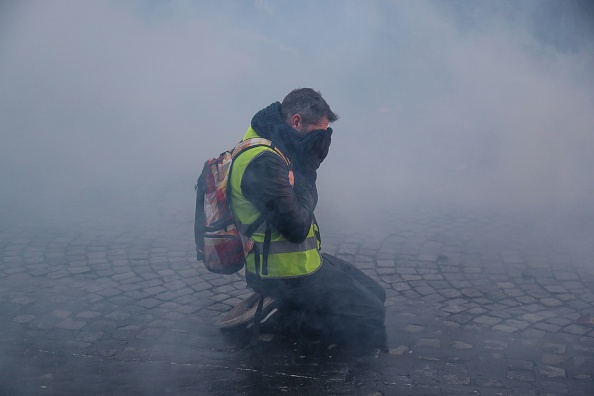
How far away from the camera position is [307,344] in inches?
131

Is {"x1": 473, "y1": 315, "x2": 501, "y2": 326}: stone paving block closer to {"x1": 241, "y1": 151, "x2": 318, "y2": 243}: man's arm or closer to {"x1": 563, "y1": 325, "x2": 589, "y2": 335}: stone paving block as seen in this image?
{"x1": 563, "y1": 325, "x2": 589, "y2": 335}: stone paving block

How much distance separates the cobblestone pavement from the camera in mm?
2953

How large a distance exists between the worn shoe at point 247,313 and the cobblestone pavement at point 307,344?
0.25ft

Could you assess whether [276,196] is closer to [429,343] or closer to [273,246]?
[273,246]

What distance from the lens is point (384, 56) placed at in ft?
20.4

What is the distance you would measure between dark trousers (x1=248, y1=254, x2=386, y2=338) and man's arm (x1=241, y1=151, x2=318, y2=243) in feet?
0.92

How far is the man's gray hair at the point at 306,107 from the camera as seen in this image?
304 cm

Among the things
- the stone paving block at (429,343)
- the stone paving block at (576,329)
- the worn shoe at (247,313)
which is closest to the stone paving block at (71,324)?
the worn shoe at (247,313)

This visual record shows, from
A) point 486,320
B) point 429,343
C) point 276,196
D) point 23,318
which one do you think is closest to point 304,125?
point 276,196

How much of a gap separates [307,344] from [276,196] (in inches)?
35.4

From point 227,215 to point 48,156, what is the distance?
16.2 ft

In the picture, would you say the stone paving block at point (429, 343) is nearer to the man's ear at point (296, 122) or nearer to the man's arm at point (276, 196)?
the man's arm at point (276, 196)

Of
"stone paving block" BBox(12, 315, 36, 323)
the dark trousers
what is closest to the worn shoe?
the dark trousers

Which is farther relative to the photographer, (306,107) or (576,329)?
(576,329)
